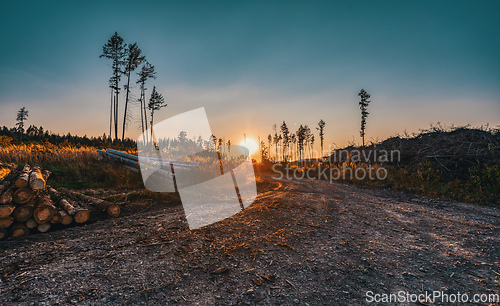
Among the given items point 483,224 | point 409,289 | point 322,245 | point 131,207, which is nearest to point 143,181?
point 131,207

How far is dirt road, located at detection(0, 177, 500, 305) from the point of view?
2314 millimetres

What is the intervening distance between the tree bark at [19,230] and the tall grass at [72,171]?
15.7ft

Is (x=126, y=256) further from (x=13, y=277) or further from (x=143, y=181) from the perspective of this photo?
(x=143, y=181)

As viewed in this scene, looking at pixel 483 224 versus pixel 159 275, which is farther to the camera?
pixel 483 224

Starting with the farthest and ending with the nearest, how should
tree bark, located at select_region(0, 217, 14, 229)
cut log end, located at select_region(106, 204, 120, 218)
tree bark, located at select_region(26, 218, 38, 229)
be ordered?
cut log end, located at select_region(106, 204, 120, 218) < tree bark, located at select_region(26, 218, 38, 229) < tree bark, located at select_region(0, 217, 14, 229)

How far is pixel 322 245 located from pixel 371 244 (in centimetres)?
88

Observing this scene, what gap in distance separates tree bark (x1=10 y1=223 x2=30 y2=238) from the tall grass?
15.7ft

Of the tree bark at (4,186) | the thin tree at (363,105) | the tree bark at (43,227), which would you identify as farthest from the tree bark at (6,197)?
the thin tree at (363,105)

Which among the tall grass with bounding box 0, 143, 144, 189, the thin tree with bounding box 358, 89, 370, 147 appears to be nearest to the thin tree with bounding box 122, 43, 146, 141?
the tall grass with bounding box 0, 143, 144, 189

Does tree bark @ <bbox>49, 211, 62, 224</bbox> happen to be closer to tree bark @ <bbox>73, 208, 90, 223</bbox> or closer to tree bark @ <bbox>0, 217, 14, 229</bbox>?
tree bark @ <bbox>73, 208, 90, 223</bbox>

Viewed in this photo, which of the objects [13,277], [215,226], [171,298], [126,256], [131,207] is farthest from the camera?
[131,207]

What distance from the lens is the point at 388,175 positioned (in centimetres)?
1120

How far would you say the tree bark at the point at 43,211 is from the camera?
4332 millimetres

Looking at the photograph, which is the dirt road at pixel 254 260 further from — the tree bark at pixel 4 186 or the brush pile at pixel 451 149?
the brush pile at pixel 451 149
